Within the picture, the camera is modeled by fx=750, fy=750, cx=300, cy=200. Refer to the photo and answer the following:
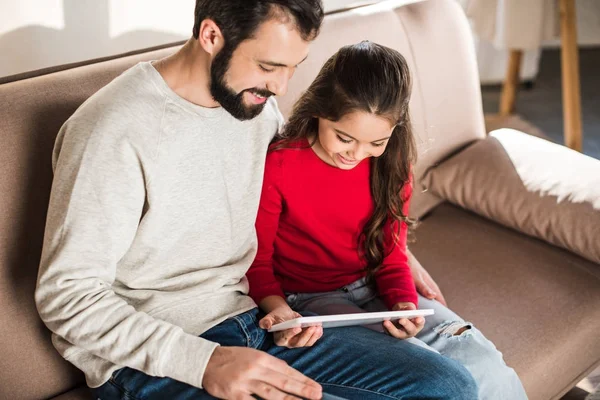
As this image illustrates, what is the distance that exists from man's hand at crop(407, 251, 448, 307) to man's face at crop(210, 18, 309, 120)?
61cm

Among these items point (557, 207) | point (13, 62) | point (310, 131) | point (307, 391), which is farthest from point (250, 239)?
point (557, 207)

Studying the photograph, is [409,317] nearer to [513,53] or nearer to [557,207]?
[557,207]

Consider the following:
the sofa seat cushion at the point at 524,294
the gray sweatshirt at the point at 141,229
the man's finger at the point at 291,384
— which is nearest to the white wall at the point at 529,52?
the sofa seat cushion at the point at 524,294

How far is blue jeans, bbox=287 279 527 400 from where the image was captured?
1.51 m

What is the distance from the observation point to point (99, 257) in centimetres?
127

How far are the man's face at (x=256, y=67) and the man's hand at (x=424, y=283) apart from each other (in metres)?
0.61

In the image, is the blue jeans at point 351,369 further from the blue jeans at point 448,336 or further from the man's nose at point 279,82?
the man's nose at point 279,82

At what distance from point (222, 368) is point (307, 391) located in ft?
0.50

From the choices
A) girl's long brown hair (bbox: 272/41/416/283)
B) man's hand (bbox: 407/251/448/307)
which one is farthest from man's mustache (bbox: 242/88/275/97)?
man's hand (bbox: 407/251/448/307)

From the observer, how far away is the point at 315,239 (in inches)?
64.4

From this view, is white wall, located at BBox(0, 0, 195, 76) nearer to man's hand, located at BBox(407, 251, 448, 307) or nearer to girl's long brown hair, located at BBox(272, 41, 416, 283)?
girl's long brown hair, located at BBox(272, 41, 416, 283)

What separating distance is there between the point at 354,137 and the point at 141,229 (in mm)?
441

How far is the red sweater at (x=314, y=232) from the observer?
158 centimetres

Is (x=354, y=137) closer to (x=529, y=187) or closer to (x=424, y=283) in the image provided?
(x=424, y=283)
